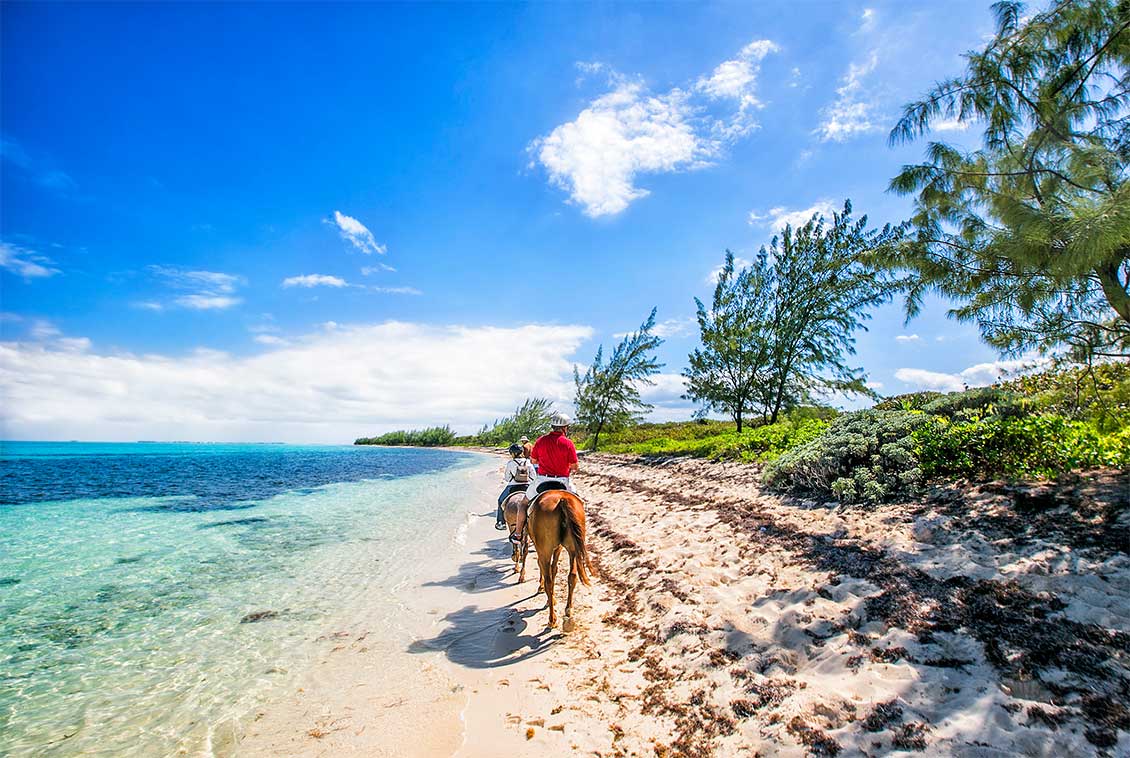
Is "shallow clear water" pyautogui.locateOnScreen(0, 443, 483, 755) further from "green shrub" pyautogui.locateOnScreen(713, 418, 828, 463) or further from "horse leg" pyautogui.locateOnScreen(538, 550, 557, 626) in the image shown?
"green shrub" pyautogui.locateOnScreen(713, 418, 828, 463)

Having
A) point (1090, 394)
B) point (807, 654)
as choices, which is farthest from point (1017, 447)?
point (807, 654)

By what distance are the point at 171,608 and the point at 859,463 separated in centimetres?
1396

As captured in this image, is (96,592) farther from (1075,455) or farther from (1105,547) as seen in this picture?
(1075,455)

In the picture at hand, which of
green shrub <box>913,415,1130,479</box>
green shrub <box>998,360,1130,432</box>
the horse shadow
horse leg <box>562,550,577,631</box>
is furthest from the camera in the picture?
green shrub <box>998,360,1130,432</box>

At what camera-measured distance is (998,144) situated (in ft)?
32.4

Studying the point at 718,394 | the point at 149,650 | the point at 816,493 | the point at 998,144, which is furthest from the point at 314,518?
the point at 998,144

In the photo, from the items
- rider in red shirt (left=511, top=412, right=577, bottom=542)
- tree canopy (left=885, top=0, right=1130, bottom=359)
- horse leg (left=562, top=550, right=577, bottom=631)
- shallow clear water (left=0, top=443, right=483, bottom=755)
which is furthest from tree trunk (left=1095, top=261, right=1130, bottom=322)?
shallow clear water (left=0, top=443, right=483, bottom=755)

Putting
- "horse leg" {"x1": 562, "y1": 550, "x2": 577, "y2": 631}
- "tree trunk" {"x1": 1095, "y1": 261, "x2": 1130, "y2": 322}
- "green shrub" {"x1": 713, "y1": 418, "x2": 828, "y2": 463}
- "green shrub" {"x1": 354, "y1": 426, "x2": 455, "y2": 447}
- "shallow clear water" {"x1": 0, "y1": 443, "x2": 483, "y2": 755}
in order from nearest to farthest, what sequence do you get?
"shallow clear water" {"x1": 0, "y1": 443, "x2": 483, "y2": 755} → "horse leg" {"x1": 562, "y1": 550, "x2": 577, "y2": 631} → "tree trunk" {"x1": 1095, "y1": 261, "x2": 1130, "y2": 322} → "green shrub" {"x1": 713, "y1": 418, "x2": 828, "y2": 463} → "green shrub" {"x1": 354, "y1": 426, "x2": 455, "y2": 447}

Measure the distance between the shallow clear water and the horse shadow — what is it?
860 mm

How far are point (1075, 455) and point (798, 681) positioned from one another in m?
6.55

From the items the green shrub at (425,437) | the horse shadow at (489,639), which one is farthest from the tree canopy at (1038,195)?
the green shrub at (425,437)

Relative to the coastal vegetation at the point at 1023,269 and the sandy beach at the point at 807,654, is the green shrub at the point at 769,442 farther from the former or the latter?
the sandy beach at the point at 807,654

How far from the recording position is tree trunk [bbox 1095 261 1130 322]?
7527 mm

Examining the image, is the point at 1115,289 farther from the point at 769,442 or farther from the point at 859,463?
the point at 769,442
